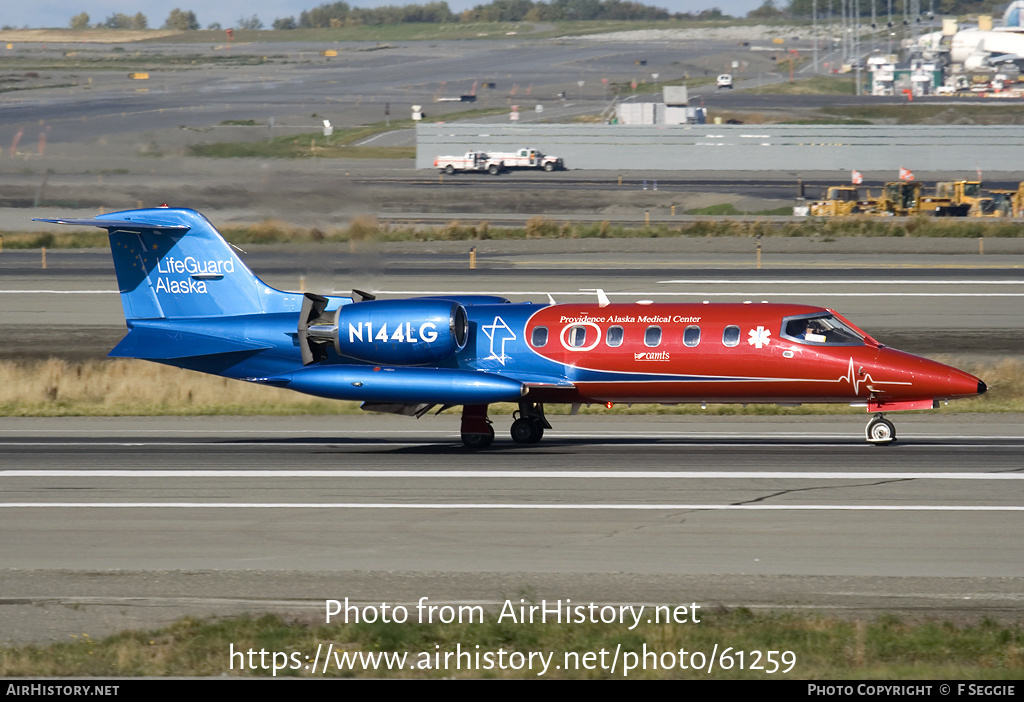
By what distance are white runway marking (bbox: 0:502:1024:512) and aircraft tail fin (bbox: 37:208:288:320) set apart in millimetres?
8362

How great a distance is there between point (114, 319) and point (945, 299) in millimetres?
31403

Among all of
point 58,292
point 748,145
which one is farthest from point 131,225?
point 748,145

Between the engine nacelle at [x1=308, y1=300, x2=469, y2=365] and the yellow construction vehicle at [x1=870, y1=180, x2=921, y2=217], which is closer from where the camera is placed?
the engine nacelle at [x1=308, y1=300, x2=469, y2=365]

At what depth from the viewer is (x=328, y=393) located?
24.3 meters

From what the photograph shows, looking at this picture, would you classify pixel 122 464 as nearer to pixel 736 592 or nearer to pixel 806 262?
pixel 736 592

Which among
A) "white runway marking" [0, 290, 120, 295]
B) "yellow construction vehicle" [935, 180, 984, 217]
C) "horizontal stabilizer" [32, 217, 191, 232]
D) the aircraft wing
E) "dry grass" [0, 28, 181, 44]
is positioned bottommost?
"white runway marking" [0, 290, 120, 295]

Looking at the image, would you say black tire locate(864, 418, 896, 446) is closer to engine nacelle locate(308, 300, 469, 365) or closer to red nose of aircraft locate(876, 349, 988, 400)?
red nose of aircraft locate(876, 349, 988, 400)

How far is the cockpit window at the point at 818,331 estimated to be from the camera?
23.9 m

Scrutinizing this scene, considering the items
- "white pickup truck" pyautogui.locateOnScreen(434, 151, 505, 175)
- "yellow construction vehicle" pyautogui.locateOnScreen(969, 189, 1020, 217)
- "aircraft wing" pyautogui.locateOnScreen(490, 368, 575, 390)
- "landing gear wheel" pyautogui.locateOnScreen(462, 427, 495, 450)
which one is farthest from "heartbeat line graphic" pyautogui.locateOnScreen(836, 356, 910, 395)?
"white pickup truck" pyautogui.locateOnScreen(434, 151, 505, 175)

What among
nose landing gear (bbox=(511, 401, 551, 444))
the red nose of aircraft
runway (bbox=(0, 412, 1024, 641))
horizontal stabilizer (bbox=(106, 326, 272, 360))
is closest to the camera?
runway (bbox=(0, 412, 1024, 641))

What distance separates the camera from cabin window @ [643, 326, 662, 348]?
24453 millimetres

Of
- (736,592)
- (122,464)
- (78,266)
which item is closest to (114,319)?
(78,266)

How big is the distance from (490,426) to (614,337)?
3.23 meters

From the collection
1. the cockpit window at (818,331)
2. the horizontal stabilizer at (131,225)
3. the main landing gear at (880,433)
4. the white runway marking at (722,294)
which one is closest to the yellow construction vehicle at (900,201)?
the white runway marking at (722,294)
